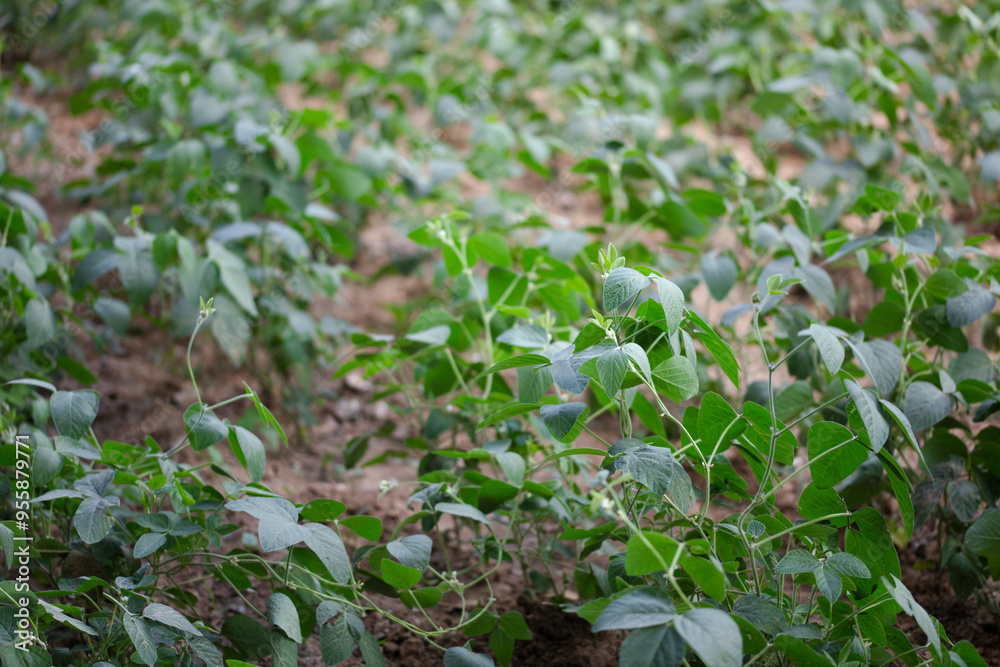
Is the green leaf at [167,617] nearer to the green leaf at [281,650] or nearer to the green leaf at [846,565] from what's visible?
the green leaf at [281,650]

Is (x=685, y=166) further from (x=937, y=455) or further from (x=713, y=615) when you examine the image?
(x=713, y=615)

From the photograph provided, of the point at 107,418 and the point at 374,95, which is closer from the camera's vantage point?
the point at 107,418

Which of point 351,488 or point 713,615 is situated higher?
point 713,615

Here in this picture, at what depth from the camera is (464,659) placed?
115cm

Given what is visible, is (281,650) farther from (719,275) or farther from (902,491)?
(719,275)

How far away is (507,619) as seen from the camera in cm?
128

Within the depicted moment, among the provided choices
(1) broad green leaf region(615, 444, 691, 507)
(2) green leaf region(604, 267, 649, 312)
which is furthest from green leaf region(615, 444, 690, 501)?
(2) green leaf region(604, 267, 649, 312)

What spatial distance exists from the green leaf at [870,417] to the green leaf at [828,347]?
0.04 metres

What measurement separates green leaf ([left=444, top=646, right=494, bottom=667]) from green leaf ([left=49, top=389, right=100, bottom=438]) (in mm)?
722

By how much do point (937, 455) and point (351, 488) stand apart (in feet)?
4.34

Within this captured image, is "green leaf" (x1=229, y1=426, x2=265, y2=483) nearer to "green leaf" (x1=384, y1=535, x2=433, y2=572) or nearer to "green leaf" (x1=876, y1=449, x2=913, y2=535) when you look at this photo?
"green leaf" (x1=384, y1=535, x2=433, y2=572)

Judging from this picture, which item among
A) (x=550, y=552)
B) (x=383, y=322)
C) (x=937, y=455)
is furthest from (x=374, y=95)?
(x=937, y=455)

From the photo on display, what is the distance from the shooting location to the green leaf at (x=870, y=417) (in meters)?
1.04

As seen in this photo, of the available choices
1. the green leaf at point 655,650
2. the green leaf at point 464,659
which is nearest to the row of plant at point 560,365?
the green leaf at point 655,650
